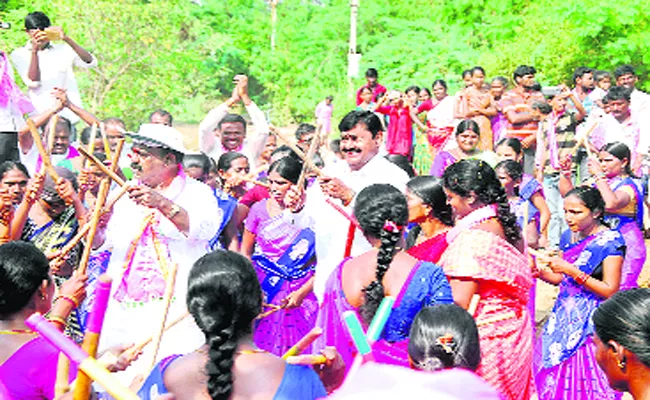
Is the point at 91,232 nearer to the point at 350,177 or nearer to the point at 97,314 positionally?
the point at 97,314

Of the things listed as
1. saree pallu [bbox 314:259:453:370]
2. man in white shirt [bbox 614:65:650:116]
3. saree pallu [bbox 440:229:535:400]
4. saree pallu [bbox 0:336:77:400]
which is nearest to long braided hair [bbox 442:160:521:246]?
saree pallu [bbox 440:229:535:400]

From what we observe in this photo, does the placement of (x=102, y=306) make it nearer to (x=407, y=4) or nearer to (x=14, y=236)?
(x=14, y=236)

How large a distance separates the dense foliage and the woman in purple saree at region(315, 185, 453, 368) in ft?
33.4

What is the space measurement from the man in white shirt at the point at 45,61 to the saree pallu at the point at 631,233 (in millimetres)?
4797

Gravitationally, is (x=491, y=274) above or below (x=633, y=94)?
above

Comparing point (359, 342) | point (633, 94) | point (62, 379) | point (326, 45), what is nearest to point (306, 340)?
point (359, 342)

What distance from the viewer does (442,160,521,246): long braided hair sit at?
4.22 metres

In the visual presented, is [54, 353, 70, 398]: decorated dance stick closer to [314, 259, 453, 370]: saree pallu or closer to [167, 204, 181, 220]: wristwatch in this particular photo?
[314, 259, 453, 370]: saree pallu

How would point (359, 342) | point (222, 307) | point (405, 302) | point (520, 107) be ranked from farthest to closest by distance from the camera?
point (520, 107) < point (405, 302) < point (222, 307) < point (359, 342)

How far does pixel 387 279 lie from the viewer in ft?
11.5

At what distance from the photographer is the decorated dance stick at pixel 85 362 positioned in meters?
1.97

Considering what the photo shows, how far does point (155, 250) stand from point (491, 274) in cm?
178

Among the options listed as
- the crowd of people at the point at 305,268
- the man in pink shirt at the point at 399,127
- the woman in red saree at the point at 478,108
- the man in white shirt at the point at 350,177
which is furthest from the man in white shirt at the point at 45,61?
the man in pink shirt at the point at 399,127

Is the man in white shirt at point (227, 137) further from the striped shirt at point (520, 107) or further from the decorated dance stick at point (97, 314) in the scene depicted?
the striped shirt at point (520, 107)
